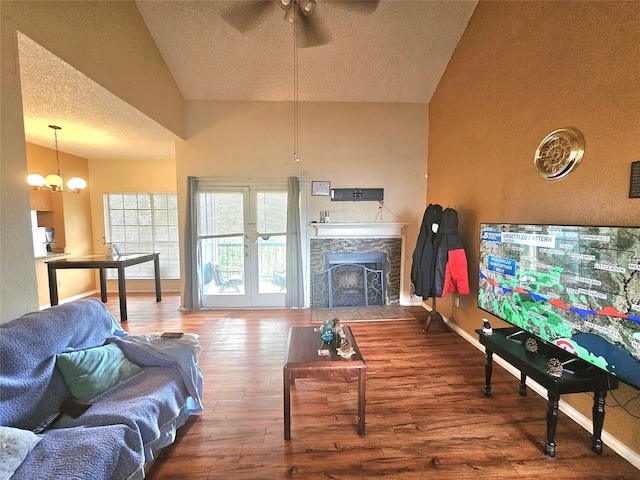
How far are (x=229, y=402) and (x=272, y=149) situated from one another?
324 cm

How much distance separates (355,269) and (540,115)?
2.84 m

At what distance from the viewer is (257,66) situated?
342 cm

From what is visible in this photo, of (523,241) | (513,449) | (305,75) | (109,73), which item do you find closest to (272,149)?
(305,75)

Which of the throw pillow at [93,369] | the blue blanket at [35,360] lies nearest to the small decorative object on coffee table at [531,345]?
the throw pillow at [93,369]

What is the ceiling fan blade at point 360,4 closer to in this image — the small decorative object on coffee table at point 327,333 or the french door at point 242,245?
the french door at point 242,245

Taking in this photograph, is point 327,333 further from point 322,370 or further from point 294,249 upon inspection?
point 294,249

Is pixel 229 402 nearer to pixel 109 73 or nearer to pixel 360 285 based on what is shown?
pixel 360 285

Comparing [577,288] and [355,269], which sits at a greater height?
[577,288]

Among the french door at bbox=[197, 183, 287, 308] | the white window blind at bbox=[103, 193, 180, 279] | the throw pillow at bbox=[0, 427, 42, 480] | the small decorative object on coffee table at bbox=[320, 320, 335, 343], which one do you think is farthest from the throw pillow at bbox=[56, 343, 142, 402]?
the white window blind at bbox=[103, 193, 180, 279]

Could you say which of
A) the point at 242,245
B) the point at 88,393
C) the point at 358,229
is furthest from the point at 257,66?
the point at 88,393

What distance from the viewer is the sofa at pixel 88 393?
42.8 inches

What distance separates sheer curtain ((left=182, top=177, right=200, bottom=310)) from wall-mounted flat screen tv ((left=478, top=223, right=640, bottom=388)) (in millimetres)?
3744

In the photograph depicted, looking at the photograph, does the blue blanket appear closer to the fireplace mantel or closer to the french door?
the french door

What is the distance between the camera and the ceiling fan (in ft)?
6.93
